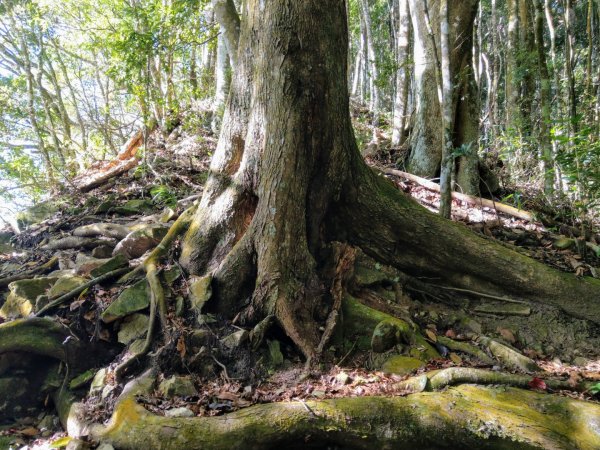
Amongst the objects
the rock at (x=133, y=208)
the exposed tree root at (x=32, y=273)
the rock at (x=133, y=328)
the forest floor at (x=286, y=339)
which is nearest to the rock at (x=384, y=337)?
the forest floor at (x=286, y=339)

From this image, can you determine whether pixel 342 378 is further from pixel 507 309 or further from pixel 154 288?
pixel 507 309

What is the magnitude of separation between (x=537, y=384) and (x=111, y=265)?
4664mm

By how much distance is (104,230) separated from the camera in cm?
639

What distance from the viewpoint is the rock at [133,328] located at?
14.8ft

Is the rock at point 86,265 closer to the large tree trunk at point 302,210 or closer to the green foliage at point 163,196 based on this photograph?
the large tree trunk at point 302,210

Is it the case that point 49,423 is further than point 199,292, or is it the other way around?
point 199,292

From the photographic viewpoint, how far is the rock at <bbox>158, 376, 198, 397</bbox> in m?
3.64

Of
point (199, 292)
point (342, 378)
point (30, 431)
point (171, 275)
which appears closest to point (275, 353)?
point (342, 378)

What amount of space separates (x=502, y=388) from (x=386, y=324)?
1.16 metres

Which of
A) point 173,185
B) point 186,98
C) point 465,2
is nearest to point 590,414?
point 465,2

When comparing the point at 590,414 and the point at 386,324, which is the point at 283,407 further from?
the point at 590,414

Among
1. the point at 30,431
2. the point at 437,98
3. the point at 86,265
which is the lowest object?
the point at 30,431

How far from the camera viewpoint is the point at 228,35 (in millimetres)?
6949

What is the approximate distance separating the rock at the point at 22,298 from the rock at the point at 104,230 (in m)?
1.30
